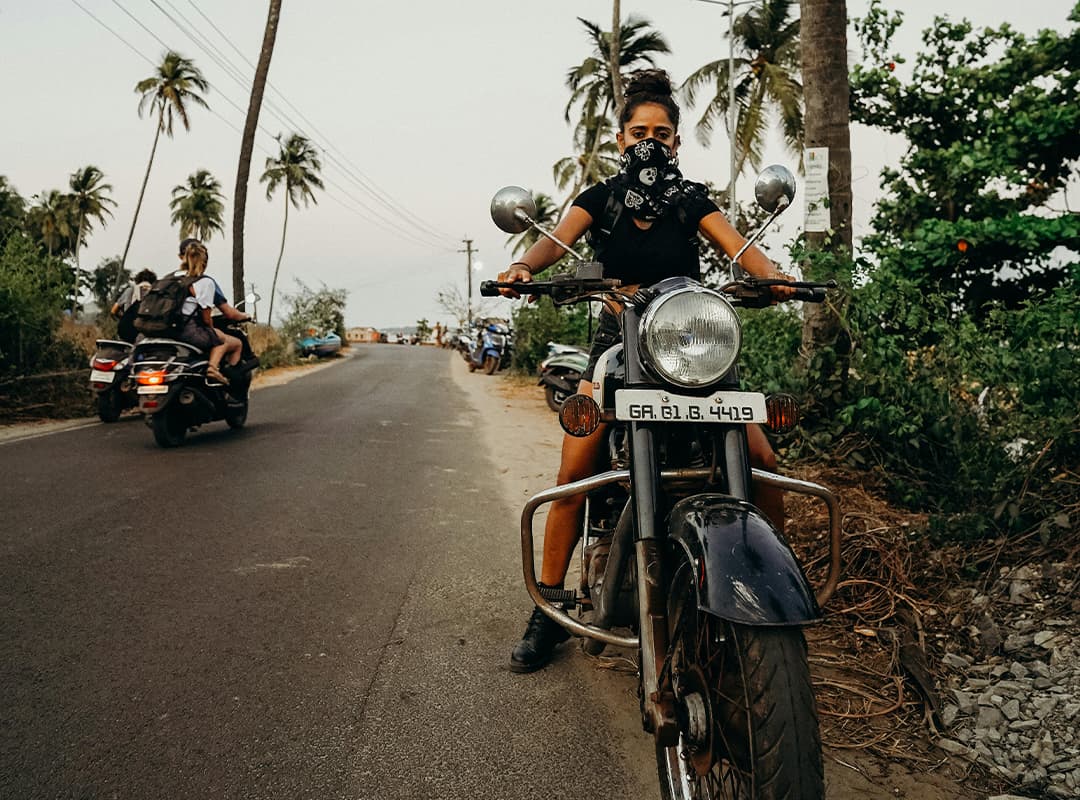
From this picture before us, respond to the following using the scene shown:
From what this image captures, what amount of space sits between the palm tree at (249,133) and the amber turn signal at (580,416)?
21679mm

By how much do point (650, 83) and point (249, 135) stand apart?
68.5 ft

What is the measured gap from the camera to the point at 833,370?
16.8ft

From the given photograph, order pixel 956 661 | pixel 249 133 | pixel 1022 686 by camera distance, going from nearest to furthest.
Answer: pixel 1022 686
pixel 956 661
pixel 249 133

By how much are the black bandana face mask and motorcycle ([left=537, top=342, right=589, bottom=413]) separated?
7.92 meters

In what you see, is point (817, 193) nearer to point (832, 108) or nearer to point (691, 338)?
point (832, 108)

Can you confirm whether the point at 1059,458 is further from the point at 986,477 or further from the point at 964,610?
the point at 964,610

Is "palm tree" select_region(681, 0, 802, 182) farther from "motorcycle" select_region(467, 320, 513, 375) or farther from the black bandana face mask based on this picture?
the black bandana face mask

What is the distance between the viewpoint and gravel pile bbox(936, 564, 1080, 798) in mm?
2379

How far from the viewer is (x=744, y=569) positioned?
1798 millimetres

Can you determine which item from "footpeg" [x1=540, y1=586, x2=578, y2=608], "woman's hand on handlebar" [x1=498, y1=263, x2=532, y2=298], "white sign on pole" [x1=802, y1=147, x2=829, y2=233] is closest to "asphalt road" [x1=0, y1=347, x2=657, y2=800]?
"footpeg" [x1=540, y1=586, x2=578, y2=608]

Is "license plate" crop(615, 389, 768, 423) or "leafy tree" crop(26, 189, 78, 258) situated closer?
"license plate" crop(615, 389, 768, 423)

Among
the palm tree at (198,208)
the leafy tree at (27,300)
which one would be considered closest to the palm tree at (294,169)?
the palm tree at (198,208)

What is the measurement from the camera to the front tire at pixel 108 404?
31.1 feet

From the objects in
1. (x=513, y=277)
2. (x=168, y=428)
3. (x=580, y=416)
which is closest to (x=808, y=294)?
(x=580, y=416)
